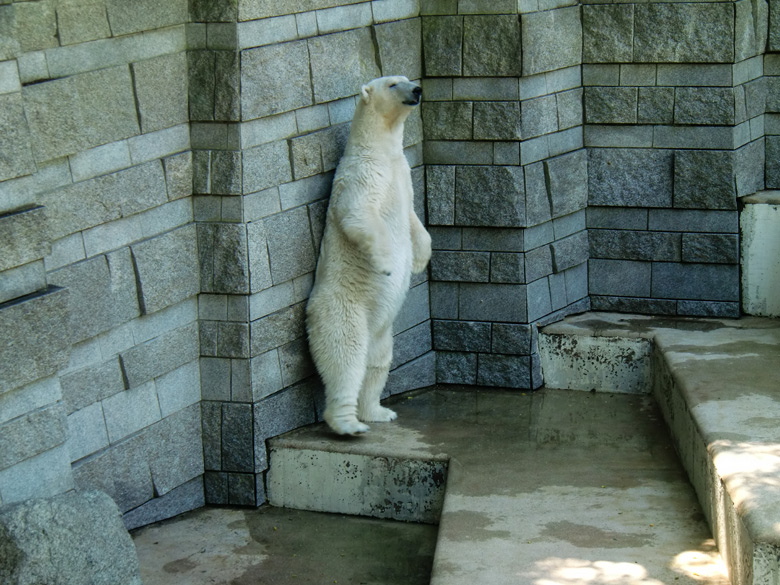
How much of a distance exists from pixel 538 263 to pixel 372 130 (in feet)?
5.04

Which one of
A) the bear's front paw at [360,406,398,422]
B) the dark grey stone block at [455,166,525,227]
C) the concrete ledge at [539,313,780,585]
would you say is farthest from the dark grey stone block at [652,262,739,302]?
the bear's front paw at [360,406,398,422]

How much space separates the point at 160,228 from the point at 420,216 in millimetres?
1860

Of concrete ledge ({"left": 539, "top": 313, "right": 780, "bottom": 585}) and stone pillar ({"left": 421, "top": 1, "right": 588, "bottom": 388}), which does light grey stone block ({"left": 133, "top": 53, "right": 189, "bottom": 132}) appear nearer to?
stone pillar ({"left": 421, "top": 1, "right": 588, "bottom": 388})

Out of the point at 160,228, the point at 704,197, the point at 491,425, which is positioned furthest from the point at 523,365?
the point at 160,228

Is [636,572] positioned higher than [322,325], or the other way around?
[322,325]

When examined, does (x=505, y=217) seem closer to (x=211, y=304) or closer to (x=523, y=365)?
(x=523, y=365)

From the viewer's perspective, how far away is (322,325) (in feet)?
17.2

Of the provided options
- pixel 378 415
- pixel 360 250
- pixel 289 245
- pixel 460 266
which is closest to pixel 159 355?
pixel 289 245

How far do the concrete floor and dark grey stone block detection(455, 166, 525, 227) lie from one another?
3.57 feet

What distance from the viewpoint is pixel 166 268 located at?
4.82 m

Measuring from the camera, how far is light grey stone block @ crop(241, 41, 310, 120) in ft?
15.7

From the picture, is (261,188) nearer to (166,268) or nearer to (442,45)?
(166,268)

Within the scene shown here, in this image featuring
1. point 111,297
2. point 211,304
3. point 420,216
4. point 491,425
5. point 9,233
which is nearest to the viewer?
point 9,233

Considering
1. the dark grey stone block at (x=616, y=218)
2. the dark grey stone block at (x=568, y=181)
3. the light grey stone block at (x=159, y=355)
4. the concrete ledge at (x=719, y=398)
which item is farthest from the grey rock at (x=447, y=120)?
the light grey stone block at (x=159, y=355)
